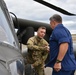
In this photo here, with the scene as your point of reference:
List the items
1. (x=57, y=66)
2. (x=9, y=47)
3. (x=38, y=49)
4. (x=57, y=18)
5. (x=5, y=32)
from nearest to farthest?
(x=9, y=47) < (x=5, y=32) < (x=57, y=66) < (x=57, y=18) < (x=38, y=49)

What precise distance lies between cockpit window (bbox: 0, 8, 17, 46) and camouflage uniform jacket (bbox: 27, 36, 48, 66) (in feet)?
9.75

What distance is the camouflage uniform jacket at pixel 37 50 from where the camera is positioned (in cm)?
793

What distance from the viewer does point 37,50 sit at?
315 inches

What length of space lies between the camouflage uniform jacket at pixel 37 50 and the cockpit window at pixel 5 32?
297 centimetres

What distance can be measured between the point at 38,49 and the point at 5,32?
3.38 meters

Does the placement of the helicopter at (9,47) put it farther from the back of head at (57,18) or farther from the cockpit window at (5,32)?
the back of head at (57,18)

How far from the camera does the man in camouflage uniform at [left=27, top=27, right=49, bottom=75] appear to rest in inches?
311

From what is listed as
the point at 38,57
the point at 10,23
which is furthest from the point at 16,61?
the point at 38,57

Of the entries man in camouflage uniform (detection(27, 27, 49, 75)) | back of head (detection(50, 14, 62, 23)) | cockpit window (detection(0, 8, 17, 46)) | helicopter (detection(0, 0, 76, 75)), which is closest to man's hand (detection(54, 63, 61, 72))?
back of head (detection(50, 14, 62, 23))

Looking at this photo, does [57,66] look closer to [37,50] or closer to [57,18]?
[57,18]

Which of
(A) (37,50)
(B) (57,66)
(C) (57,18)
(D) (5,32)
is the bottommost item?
(A) (37,50)

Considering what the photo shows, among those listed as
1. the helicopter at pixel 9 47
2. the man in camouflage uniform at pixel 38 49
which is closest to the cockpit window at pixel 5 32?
the helicopter at pixel 9 47

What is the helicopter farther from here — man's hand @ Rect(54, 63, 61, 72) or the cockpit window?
man's hand @ Rect(54, 63, 61, 72)

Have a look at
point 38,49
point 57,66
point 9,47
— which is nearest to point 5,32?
point 9,47
